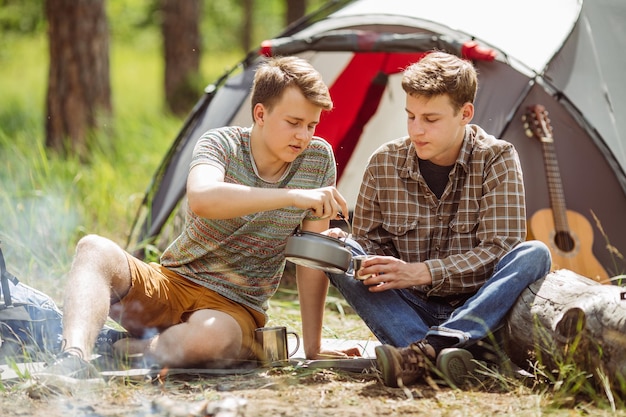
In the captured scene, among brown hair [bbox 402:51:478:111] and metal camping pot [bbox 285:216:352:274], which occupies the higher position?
brown hair [bbox 402:51:478:111]

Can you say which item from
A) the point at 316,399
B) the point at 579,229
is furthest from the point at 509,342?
the point at 579,229

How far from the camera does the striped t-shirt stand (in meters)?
2.81

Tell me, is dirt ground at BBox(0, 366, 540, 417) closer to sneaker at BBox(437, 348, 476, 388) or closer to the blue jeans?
sneaker at BBox(437, 348, 476, 388)

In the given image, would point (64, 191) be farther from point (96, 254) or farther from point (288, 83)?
point (288, 83)

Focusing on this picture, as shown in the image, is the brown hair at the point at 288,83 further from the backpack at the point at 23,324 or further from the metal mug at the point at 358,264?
the backpack at the point at 23,324

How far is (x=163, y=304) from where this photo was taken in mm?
2756

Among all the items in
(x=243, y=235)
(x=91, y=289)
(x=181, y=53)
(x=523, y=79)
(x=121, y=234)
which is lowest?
(x=121, y=234)

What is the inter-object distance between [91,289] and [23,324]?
16.3 inches

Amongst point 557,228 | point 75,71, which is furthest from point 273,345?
point 75,71

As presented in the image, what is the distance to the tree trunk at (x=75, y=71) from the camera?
6289 mm

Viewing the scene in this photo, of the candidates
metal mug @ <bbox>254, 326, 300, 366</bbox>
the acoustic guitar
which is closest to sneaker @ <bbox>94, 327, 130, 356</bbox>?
metal mug @ <bbox>254, 326, 300, 366</bbox>

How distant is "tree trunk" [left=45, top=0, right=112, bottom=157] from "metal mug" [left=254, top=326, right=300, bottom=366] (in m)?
3.86

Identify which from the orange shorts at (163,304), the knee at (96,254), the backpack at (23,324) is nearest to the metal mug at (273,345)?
the orange shorts at (163,304)

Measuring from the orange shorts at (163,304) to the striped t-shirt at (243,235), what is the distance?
4 centimetres
